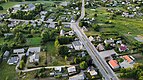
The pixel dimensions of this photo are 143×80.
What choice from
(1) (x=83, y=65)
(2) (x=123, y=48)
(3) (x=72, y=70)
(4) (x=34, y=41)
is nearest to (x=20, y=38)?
(4) (x=34, y=41)

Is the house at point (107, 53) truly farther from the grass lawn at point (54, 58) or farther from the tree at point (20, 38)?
the tree at point (20, 38)

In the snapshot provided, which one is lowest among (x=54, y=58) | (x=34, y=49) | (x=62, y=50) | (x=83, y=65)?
(x=54, y=58)

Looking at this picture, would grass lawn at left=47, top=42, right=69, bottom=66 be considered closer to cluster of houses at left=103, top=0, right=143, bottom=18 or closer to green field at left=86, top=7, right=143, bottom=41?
green field at left=86, top=7, right=143, bottom=41

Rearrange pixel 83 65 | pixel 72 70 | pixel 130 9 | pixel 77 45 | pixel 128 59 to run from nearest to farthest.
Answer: pixel 72 70
pixel 83 65
pixel 128 59
pixel 77 45
pixel 130 9

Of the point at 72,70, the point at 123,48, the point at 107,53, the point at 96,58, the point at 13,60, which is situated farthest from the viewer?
the point at 123,48

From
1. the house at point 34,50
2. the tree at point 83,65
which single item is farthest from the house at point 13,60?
the tree at point 83,65

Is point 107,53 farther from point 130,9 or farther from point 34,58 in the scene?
point 130,9

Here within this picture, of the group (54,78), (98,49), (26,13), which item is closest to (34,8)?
(26,13)

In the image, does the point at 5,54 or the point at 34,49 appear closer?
the point at 5,54

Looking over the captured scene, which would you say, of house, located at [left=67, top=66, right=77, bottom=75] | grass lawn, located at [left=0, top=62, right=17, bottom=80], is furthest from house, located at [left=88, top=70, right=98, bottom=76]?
grass lawn, located at [left=0, top=62, right=17, bottom=80]
